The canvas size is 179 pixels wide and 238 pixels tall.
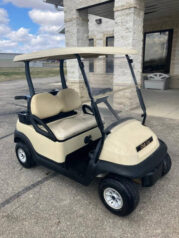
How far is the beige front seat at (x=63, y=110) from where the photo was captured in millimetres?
2742

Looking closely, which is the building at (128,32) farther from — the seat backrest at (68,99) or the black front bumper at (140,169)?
the black front bumper at (140,169)

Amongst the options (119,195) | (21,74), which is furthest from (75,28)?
(21,74)

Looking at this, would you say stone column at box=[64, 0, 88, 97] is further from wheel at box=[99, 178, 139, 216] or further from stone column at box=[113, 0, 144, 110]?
wheel at box=[99, 178, 139, 216]

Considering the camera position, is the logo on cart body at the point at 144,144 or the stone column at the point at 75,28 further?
the stone column at the point at 75,28

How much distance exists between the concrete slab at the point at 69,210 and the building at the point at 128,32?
1.63 meters

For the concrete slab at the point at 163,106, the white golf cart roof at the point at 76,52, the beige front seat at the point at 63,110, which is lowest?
the concrete slab at the point at 163,106

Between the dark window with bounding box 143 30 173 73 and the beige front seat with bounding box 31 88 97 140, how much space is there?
859cm

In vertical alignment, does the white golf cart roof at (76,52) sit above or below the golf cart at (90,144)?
above

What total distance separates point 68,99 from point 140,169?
187 cm

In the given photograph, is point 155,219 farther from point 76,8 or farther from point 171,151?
point 76,8

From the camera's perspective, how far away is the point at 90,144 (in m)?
2.99

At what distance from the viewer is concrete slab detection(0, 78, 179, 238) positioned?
2018 millimetres

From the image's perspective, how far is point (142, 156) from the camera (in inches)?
85.9

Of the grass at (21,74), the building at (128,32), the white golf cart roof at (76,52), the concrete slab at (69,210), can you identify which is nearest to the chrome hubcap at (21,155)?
the concrete slab at (69,210)
